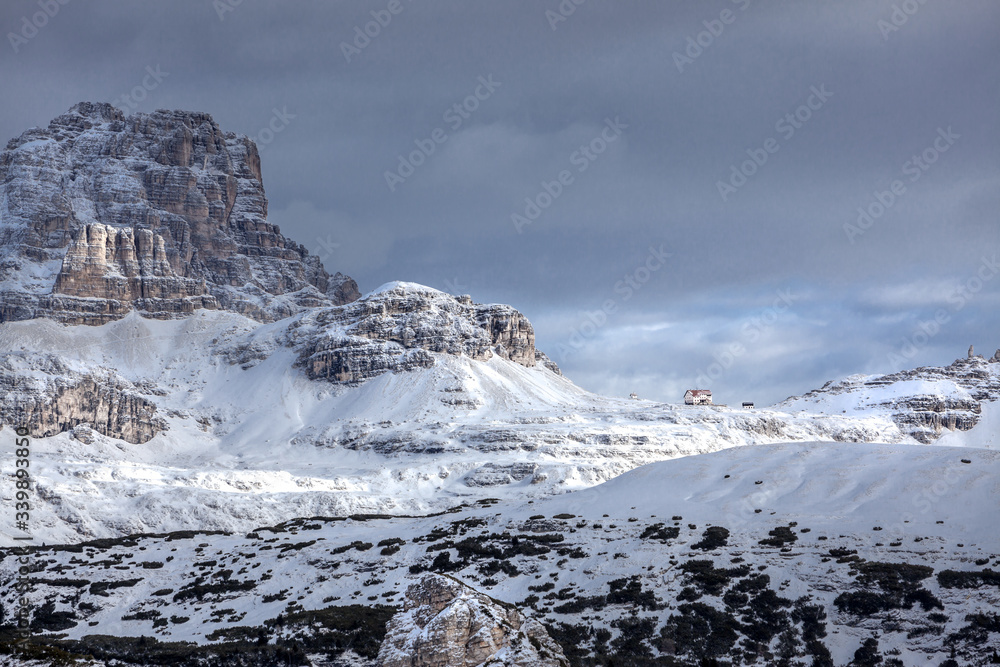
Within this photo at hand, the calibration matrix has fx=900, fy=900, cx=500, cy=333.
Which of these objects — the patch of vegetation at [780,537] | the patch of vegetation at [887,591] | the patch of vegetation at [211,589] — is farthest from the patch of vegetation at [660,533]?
the patch of vegetation at [211,589]

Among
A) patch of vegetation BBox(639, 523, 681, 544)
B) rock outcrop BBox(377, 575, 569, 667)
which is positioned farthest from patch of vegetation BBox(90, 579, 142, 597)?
rock outcrop BBox(377, 575, 569, 667)

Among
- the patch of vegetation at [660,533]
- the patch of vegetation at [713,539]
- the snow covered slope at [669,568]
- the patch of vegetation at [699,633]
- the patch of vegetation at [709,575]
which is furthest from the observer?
the patch of vegetation at [660,533]

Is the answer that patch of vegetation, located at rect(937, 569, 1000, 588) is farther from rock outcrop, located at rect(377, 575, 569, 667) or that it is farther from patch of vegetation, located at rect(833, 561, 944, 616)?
rock outcrop, located at rect(377, 575, 569, 667)

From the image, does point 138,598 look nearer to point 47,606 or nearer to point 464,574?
point 47,606

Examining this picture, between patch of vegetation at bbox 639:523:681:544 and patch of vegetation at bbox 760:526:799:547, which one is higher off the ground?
patch of vegetation at bbox 639:523:681:544

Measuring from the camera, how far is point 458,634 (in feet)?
91.0

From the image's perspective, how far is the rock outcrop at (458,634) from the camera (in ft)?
90.2

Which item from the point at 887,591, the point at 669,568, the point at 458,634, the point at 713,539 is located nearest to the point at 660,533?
the point at 713,539

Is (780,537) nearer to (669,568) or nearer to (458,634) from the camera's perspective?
(669,568)

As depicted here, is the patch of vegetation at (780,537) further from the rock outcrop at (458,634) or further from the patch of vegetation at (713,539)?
the rock outcrop at (458,634)

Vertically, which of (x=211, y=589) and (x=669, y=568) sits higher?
(x=211, y=589)

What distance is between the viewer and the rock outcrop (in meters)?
27.5

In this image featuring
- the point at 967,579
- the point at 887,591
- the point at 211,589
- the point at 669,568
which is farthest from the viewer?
the point at 211,589

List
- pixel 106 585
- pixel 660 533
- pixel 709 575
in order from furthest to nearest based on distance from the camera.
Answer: pixel 106 585
pixel 660 533
pixel 709 575
